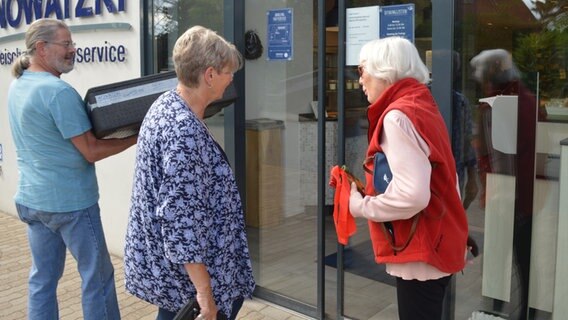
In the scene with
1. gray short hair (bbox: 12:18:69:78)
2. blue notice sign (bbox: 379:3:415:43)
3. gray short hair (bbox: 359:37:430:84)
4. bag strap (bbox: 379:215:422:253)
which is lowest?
bag strap (bbox: 379:215:422:253)

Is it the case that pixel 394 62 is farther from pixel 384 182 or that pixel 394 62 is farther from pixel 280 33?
pixel 280 33

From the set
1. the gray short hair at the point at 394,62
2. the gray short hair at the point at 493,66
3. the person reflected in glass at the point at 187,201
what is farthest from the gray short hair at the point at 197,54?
the gray short hair at the point at 493,66

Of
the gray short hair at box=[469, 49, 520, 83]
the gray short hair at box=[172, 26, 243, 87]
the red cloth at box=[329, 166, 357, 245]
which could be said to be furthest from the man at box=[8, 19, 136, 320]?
the gray short hair at box=[469, 49, 520, 83]

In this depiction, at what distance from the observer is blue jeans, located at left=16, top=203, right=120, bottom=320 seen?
3.17 m

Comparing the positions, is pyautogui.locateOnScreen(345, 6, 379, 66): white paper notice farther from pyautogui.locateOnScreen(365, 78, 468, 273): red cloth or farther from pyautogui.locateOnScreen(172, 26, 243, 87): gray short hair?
pyautogui.locateOnScreen(172, 26, 243, 87): gray short hair

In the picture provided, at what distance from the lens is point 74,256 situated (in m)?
3.22

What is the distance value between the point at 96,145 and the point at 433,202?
1.77m

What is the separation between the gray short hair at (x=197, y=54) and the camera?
2211 millimetres

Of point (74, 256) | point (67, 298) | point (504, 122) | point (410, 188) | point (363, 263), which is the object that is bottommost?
point (67, 298)

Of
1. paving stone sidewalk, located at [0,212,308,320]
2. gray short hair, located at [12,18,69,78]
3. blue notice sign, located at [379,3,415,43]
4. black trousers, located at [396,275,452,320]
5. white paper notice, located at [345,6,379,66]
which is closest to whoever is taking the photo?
black trousers, located at [396,275,452,320]

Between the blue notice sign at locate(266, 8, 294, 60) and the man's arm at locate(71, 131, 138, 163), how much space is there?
1462 millimetres

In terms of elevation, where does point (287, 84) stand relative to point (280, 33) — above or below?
below

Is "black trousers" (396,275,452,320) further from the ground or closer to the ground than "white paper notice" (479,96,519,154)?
closer to the ground

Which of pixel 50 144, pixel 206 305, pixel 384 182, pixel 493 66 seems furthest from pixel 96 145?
pixel 493 66
